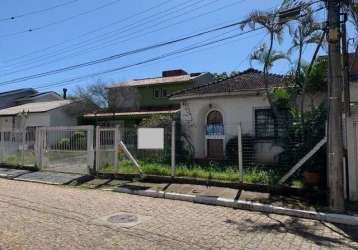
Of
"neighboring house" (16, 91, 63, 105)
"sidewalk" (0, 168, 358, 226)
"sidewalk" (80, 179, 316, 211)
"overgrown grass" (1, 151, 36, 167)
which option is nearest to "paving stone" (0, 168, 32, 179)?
"overgrown grass" (1, 151, 36, 167)

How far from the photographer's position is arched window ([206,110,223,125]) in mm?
19464

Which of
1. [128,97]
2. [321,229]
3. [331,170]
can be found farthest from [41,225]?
[128,97]

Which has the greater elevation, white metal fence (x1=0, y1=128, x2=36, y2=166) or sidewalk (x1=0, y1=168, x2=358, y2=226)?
white metal fence (x1=0, y1=128, x2=36, y2=166)

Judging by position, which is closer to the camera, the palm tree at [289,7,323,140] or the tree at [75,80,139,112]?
the palm tree at [289,7,323,140]

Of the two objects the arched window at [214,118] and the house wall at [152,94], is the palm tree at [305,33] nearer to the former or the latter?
the arched window at [214,118]

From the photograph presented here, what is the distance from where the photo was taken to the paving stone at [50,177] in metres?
14.4

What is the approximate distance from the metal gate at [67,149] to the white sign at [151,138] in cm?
225

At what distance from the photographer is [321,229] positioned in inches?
305

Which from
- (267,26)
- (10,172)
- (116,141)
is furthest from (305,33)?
(10,172)

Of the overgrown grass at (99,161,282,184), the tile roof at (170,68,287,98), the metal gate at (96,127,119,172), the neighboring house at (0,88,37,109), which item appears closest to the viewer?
the overgrown grass at (99,161,282,184)

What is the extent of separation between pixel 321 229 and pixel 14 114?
3247cm

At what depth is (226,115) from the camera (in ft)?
61.9

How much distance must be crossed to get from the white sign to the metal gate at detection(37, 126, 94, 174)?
225cm

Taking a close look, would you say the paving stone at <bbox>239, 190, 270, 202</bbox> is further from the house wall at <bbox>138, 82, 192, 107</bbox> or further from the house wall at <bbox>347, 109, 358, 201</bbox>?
the house wall at <bbox>138, 82, 192, 107</bbox>
